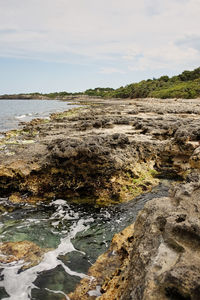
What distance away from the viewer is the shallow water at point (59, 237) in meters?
5.71

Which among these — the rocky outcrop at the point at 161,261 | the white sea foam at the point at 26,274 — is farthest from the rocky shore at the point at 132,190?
the white sea foam at the point at 26,274

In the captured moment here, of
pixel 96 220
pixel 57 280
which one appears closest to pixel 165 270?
pixel 57 280

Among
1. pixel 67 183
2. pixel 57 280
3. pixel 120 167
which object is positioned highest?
pixel 120 167

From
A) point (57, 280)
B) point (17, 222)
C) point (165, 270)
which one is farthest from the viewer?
point (17, 222)

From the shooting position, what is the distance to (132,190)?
10383 millimetres

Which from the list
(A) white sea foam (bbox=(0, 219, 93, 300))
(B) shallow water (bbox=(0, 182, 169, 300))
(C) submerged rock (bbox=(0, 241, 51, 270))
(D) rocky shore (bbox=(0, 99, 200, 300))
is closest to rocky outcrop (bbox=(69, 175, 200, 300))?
(D) rocky shore (bbox=(0, 99, 200, 300))

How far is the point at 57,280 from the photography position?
5883 millimetres

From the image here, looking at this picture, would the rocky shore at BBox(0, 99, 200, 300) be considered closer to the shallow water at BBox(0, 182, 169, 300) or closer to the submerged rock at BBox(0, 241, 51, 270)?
the shallow water at BBox(0, 182, 169, 300)

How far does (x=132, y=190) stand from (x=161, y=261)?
23.2 feet

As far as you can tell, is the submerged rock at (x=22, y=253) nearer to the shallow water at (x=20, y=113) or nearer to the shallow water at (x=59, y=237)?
the shallow water at (x=59, y=237)

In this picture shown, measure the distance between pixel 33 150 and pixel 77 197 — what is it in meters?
4.12

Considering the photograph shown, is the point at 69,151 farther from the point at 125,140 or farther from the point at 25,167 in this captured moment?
the point at 125,140

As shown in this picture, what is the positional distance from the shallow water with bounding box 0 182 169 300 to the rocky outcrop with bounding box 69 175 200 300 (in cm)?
73

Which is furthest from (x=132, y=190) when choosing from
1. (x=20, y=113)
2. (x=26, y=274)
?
(x=20, y=113)
